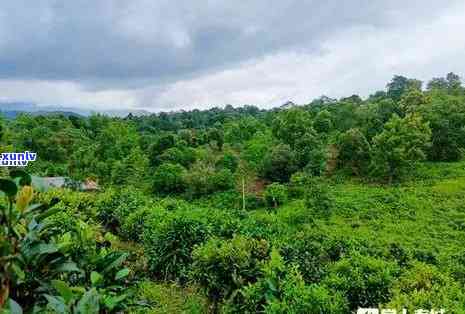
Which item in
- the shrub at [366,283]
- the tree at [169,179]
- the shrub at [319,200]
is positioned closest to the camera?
the shrub at [366,283]

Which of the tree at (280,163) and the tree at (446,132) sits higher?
the tree at (446,132)

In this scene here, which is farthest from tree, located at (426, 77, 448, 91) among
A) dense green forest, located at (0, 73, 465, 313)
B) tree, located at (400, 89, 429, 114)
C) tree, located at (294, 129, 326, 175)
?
tree, located at (294, 129, 326, 175)

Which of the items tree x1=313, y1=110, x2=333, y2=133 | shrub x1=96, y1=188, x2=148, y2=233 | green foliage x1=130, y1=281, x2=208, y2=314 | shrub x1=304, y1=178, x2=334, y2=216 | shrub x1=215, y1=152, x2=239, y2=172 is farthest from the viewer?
tree x1=313, y1=110, x2=333, y2=133

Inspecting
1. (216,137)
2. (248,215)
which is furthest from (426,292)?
(216,137)

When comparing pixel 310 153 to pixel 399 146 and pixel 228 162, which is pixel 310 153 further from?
pixel 228 162

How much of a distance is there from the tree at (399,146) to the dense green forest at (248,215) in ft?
0.32

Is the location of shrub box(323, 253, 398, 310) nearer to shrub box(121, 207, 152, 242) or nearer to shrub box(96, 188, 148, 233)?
shrub box(121, 207, 152, 242)

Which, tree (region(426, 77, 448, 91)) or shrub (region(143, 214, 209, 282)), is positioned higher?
tree (region(426, 77, 448, 91))

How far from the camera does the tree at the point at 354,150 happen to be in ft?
98.9

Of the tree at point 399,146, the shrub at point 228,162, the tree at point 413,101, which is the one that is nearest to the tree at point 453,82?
the tree at point 413,101

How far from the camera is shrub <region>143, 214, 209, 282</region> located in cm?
731

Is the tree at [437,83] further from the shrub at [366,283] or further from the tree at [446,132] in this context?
the shrub at [366,283]

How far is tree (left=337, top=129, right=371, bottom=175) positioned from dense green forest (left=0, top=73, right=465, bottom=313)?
0.33 ft

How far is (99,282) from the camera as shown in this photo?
8.20 feet
